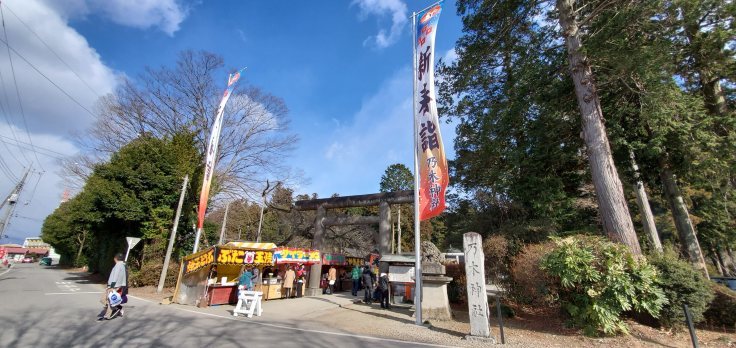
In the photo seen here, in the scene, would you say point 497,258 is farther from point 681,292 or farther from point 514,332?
point 681,292

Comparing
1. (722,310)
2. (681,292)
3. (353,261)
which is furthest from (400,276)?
(353,261)

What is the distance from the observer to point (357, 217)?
1883 cm

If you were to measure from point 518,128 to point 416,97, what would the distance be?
5.71 metres

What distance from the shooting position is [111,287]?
771 cm

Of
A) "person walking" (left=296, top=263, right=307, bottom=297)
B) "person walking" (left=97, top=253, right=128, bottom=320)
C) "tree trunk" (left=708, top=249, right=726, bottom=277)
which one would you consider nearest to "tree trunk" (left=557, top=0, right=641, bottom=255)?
"person walking" (left=296, top=263, right=307, bottom=297)

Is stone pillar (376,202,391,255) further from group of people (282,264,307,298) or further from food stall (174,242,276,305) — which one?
food stall (174,242,276,305)

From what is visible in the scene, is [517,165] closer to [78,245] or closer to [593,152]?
[593,152]

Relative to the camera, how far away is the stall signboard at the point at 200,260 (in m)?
10.9

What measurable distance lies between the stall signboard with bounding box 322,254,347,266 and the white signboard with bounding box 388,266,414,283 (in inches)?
224

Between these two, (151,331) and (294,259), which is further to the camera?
(294,259)

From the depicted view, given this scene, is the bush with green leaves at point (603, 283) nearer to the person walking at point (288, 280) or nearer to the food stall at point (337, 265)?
the person walking at point (288, 280)

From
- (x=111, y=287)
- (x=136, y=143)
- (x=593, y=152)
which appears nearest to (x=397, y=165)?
(x=136, y=143)

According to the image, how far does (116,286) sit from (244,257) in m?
4.33

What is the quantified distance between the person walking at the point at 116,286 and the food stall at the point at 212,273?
9.58 feet
